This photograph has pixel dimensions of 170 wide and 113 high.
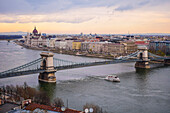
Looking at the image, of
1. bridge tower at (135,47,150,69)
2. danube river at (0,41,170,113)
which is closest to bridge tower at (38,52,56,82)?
danube river at (0,41,170,113)

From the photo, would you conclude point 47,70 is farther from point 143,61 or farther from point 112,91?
point 143,61

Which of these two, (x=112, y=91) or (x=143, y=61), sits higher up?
(x=143, y=61)

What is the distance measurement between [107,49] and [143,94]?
21.9m

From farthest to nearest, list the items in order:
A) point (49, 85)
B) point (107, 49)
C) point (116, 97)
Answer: point (107, 49) < point (49, 85) < point (116, 97)

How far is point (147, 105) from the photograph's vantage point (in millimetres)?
8672

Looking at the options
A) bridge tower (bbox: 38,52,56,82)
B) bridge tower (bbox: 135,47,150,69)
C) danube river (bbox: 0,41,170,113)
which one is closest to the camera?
danube river (bbox: 0,41,170,113)

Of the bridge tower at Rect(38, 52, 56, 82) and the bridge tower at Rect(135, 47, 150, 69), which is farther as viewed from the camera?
the bridge tower at Rect(135, 47, 150, 69)

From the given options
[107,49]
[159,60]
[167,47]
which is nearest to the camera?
[159,60]

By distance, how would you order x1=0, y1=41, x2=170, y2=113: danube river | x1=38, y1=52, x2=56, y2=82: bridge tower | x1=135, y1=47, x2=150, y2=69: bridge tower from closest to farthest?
1. x1=0, y1=41, x2=170, y2=113: danube river
2. x1=38, y1=52, x2=56, y2=82: bridge tower
3. x1=135, y1=47, x2=150, y2=69: bridge tower

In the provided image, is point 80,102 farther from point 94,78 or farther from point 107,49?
point 107,49

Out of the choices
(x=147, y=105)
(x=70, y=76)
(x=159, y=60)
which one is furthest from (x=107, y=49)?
(x=147, y=105)

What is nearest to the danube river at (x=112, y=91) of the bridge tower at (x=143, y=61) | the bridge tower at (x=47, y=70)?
the bridge tower at (x=47, y=70)

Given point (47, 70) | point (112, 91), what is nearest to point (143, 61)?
point (112, 91)

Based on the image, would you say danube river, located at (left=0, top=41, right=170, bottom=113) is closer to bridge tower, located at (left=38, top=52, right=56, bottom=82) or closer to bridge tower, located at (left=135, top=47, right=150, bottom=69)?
bridge tower, located at (left=38, top=52, right=56, bottom=82)
